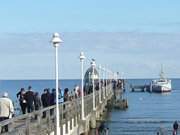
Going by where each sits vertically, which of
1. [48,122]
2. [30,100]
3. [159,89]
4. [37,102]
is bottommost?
[48,122]

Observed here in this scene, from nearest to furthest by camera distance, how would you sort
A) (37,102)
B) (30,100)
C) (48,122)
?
(48,122), (30,100), (37,102)

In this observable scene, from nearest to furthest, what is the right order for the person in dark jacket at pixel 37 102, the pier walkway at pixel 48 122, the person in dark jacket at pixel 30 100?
the pier walkway at pixel 48 122 → the person in dark jacket at pixel 30 100 → the person in dark jacket at pixel 37 102

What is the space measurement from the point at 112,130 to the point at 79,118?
16.0 m

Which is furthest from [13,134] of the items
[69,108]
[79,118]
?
[79,118]

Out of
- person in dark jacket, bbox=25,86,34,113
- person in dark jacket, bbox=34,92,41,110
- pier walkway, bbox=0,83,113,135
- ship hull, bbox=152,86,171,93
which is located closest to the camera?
pier walkway, bbox=0,83,113,135

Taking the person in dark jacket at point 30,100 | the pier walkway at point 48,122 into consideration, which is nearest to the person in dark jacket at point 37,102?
the person in dark jacket at point 30,100

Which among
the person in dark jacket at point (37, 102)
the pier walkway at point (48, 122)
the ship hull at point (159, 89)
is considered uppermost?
the ship hull at point (159, 89)

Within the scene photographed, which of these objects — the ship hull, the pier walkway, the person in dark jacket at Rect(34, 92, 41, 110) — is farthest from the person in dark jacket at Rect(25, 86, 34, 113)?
the ship hull

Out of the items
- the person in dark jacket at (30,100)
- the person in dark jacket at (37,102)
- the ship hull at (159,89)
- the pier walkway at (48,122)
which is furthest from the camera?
the ship hull at (159,89)

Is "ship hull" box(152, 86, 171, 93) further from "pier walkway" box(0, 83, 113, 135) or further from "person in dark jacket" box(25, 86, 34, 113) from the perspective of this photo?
"person in dark jacket" box(25, 86, 34, 113)

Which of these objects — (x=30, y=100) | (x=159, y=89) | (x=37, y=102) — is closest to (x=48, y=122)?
(x=30, y=100)

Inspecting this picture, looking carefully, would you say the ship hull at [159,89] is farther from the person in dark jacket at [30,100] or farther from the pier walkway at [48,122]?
the person in dark jacket at [30,100]

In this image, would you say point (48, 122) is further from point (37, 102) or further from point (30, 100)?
point (37, 102)

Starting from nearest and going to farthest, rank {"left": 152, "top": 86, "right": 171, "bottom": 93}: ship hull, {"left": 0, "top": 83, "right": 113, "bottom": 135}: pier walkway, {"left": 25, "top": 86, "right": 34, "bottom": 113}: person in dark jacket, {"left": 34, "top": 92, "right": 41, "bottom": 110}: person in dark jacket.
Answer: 1. {"left": 0, "top": 83, "right": 113, "bottom": 135}: pier walkway
2. {"left": 25, "top": 86, "right": 34, "bottom": 113}: person in dark jacket
3. {"left": 34, "top": 92, "right": 41, "bottom": 110}: person in dark jacket
4. {"left": 152, "top": 86, "right": 171, "bottom": 93}: ship hull
